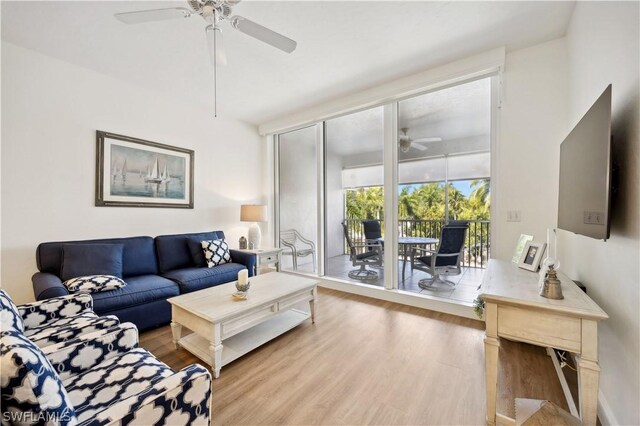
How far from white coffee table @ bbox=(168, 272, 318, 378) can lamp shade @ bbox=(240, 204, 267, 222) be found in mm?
1533

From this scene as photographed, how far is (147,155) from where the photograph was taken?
10.5 ft

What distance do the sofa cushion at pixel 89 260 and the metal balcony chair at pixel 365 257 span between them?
275cm

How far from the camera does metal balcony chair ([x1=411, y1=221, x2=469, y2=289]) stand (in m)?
2.97

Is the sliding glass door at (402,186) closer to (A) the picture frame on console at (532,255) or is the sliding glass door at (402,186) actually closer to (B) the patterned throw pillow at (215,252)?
(A) the picture frame on console at (532,255)

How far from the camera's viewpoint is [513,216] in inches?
96.4

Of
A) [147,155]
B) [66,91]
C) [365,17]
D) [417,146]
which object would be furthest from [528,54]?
[66,91]

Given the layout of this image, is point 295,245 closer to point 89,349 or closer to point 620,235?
point 89,349

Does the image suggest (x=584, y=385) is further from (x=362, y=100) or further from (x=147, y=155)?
(x=147, y=155)

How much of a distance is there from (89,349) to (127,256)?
1.86 meters

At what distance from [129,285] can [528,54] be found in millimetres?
4364

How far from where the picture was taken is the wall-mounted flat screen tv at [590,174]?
1090mm

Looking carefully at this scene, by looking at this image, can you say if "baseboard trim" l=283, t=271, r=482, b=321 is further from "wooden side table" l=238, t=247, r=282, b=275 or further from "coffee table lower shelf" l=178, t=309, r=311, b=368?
"coffee table lower shelf" l=178, t=309, r=311, b=368

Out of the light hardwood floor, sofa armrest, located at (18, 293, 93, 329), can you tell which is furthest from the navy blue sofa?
sofa armrest, located at (18, 293, 93, 329)

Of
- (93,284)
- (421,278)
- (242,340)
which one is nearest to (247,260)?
(242,340)
